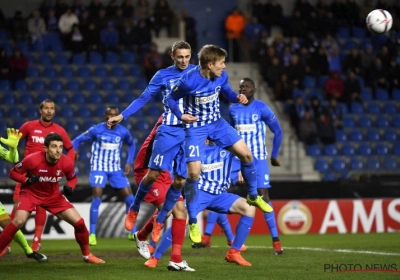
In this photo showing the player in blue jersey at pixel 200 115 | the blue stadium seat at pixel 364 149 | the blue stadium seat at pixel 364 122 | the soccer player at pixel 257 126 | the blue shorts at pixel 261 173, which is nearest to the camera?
the player in blue jersey at pixel 200 115

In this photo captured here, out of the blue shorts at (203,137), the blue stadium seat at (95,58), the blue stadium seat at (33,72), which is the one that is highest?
the blue stadium seat at (95,58)

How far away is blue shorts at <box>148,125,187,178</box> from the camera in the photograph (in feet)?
32.5

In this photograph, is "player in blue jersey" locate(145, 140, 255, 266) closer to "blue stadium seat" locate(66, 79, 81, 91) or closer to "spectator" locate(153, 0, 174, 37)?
"blue stadium seat" locate(66, 79, 81, 91)

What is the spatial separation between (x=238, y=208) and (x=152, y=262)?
1.26m

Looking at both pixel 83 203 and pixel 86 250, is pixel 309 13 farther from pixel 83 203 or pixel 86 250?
pixel 86 250

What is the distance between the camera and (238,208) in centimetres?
1013

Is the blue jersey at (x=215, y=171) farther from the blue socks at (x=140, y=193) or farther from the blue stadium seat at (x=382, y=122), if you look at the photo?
the blue stadium seat at (x=382, y=122)

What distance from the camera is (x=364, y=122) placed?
22.6m

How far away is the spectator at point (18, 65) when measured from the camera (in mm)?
20625

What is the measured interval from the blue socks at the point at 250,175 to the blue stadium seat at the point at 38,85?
12.0 meters

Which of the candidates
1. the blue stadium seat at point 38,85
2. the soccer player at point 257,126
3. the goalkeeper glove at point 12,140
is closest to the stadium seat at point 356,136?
the blue stadium seat at point 38,85

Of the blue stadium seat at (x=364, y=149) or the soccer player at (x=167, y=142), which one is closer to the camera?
the soccer player at (x=167, y=142)

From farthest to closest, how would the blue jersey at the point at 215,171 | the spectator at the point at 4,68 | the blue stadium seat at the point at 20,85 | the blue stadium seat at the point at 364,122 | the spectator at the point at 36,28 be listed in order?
the blue stadium seat at the point at 364,122 < the spectator at the point at 36,28 < the blue stadium seat at the point at 20,85 < the spectator at the point at 4,68 < the blue jersey at the point at 215,171

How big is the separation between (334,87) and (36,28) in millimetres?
8361
